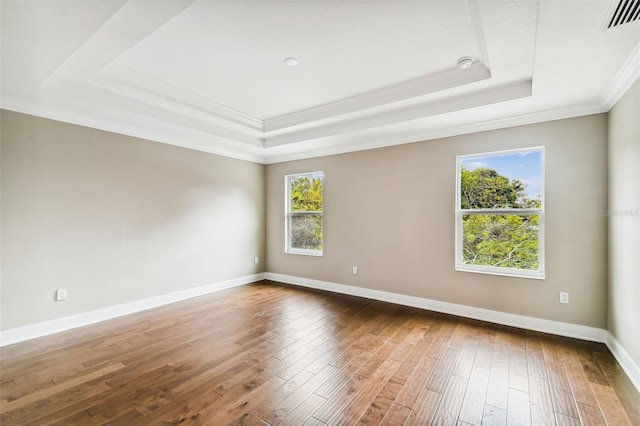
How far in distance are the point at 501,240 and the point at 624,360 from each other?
4.84 ft

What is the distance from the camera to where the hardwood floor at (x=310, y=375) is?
1.88 metres

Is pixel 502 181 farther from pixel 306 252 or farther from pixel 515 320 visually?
pixel 306 252

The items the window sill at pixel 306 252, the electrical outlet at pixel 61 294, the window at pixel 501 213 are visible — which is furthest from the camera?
the window sill at pixel 306 252

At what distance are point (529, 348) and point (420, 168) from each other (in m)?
2.44

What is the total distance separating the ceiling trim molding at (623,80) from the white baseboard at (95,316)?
18.1ft

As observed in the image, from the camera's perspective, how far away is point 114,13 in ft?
5.77

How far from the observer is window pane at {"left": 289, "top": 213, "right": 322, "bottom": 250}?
17.2 feet

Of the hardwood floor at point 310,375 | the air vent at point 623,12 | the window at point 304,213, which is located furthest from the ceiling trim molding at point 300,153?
the hardwood floor at point 310,375

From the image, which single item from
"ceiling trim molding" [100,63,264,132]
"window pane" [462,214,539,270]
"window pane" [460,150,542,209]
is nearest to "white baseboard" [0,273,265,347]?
"ceiling trim molding" [100,63,264,132]

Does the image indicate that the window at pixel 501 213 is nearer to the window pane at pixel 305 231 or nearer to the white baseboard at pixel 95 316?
the window pane at pixel 305 231

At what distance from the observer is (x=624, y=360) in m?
2.42

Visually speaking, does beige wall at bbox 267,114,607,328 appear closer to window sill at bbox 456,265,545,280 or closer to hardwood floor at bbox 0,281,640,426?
window sill at bbox 456,265,545,280

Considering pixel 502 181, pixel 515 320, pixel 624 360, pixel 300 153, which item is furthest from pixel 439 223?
pixel 300 153

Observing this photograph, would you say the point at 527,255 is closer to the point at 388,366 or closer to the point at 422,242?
the point at 422,242
